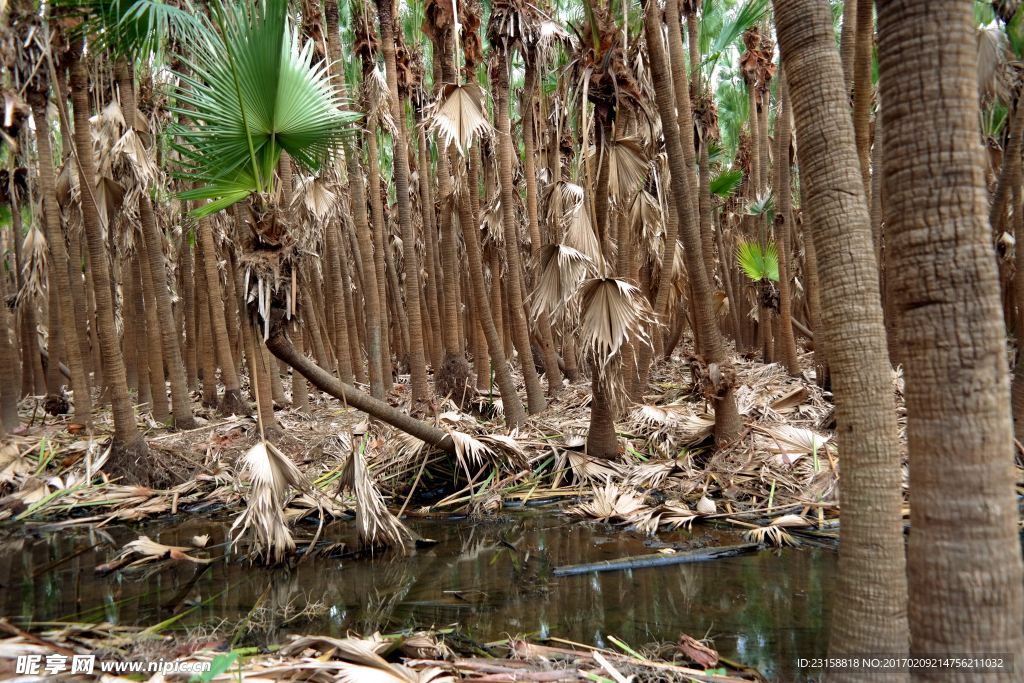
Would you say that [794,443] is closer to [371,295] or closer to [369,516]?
[369,516]

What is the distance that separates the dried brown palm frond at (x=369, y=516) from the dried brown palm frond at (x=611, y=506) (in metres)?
1.88

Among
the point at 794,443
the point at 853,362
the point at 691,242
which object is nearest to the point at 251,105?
the point at 853,362

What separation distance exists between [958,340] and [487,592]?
3.48 m

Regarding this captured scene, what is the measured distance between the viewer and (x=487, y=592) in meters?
4.61

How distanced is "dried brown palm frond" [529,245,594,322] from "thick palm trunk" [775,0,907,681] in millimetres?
3760

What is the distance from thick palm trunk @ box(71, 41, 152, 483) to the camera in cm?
744

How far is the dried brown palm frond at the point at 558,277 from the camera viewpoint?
20.9 ft

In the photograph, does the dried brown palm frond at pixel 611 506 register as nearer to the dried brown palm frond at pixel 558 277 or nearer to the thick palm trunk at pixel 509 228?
the dried brown palm frond at pixel 558 277

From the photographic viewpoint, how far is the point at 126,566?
5.50m

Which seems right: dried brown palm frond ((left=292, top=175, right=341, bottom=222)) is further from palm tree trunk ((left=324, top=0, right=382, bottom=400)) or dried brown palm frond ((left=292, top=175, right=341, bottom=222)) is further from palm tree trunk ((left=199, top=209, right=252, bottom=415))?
palm tree trunk ((left=199, top=209, right=252, bottom=415))

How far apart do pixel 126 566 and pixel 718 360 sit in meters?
5.96

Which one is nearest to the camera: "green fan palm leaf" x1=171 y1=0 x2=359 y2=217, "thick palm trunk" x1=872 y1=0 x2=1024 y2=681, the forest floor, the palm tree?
"thick palm trunk" x1=872 y1=0 x2=1024 y2=681

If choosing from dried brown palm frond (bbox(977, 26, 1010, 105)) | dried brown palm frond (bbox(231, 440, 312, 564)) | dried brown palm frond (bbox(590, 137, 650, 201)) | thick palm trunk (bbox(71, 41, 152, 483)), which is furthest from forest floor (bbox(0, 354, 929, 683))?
dried brown palm frond (bbox(977, 26, 1010, 105))

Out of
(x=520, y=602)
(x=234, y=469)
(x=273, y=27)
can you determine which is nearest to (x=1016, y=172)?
(x=520, y=602)
